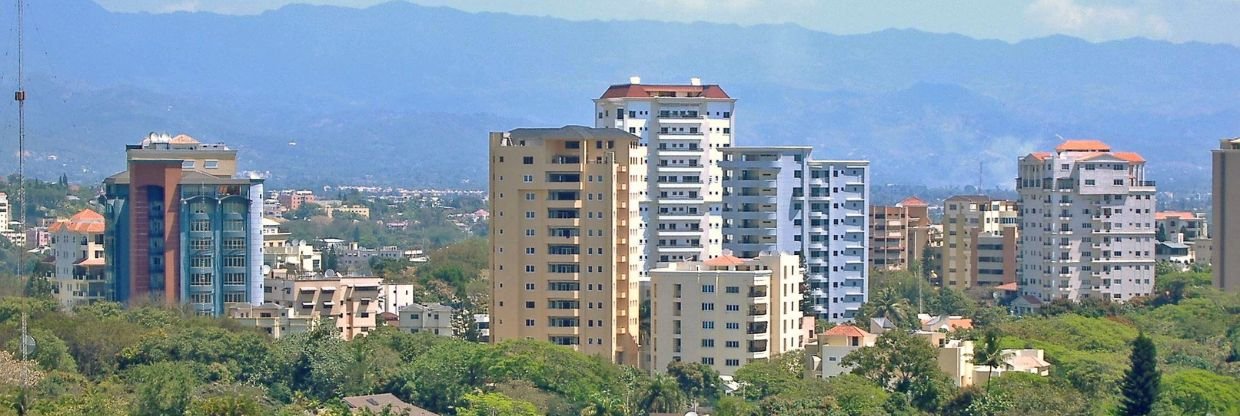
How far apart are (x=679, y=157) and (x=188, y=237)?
11.3 metres

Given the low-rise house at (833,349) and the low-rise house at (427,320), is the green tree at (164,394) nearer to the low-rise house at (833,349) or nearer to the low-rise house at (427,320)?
the low-rise house at (833,349)

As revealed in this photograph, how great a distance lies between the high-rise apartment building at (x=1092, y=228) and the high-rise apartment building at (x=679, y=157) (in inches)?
399

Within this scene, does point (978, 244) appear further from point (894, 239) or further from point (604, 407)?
point (604, 407)

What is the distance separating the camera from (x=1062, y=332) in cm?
5206

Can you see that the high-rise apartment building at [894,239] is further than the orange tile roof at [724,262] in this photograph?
Yes

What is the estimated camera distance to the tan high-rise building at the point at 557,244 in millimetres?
49625

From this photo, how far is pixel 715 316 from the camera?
1866 inches

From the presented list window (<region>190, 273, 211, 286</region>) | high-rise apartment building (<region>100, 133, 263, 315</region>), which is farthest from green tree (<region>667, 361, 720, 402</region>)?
window (<region>190, 273, 211, 286</region>)

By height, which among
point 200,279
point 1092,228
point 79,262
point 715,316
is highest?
point 1092,228

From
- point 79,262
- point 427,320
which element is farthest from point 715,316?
point 79,262

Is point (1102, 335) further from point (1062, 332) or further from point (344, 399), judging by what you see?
point (344, 399)

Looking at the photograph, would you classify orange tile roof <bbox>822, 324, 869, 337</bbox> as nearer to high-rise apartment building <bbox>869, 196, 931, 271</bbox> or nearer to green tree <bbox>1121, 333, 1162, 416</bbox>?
green tree <bbox>1121, 333, 1162, 416</bbox>

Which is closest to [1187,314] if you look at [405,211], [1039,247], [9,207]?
[1039,247]

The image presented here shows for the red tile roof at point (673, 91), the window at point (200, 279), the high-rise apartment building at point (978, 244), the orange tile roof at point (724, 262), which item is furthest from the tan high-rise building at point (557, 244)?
the high-rise apartment building at point (978, 244)
